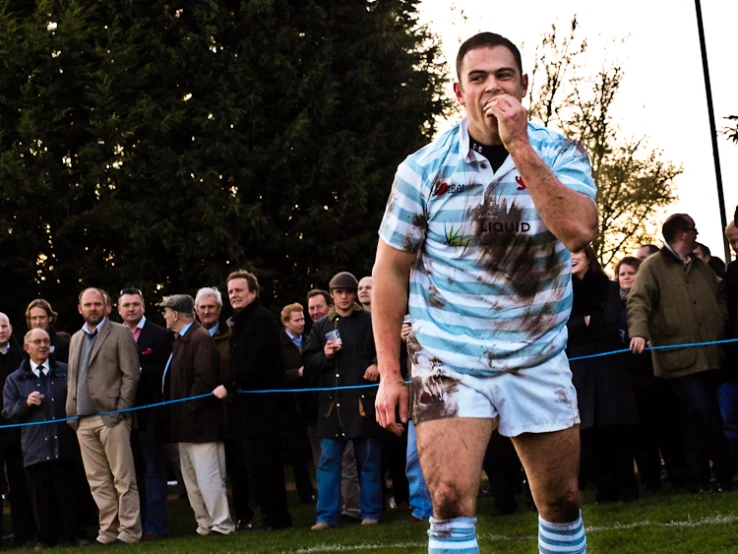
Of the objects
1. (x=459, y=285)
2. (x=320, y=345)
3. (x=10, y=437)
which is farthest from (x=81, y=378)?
(x=459, y=285)

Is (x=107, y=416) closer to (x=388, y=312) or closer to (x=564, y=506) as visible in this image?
(x=388, y=312)

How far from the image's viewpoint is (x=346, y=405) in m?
11.9

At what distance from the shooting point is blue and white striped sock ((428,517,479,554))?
4.68m

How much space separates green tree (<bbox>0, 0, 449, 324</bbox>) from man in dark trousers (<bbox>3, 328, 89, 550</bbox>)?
1384cm

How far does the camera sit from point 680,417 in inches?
508

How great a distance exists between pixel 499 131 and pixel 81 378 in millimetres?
8819

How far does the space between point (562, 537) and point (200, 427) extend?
759 centimetres

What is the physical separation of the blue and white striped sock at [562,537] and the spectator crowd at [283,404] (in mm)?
5688

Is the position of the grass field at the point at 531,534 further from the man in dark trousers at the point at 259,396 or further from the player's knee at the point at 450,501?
the player's knee at the point at 450,501

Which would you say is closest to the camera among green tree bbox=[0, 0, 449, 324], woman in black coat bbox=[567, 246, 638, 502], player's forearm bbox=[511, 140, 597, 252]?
player's forearm bbox=[511, 140, 597, 252]

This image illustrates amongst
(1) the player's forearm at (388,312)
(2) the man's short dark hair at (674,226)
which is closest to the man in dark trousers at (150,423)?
(2) the man's short dark hair at (674,226)

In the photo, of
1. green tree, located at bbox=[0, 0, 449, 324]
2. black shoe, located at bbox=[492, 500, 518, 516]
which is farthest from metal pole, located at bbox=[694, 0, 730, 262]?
black shoe, located at bbox=[492, 500, 518, 516]

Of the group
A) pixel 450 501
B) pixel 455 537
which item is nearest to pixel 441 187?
pixel 450 501

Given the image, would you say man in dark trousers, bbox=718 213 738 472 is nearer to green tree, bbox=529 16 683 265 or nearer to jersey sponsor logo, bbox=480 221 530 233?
jersey sponsor logo, bbox=480 221 530 233
